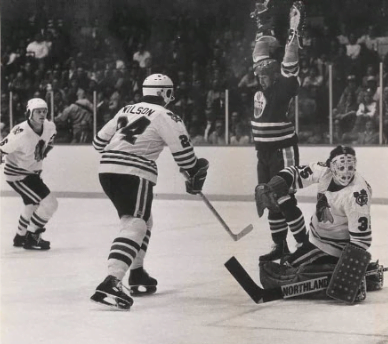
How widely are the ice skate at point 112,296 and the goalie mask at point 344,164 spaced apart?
107cm

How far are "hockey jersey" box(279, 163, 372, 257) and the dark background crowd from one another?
4.83 meters

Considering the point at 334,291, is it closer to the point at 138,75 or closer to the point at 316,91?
the point at 316,91

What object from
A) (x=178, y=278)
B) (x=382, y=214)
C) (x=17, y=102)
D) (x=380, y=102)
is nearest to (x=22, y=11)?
(x=17, y=102)

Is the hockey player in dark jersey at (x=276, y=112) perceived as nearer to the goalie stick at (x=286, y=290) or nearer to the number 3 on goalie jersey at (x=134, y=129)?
the goalie stick at (x=286, y=290)

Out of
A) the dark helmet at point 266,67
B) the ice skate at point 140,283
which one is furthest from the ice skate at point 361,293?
the dark helmet at point 266,67

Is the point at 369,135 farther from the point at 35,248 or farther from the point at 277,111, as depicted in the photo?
the point at 35,248

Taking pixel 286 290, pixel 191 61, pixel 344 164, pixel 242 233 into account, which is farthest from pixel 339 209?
pixel 191 61

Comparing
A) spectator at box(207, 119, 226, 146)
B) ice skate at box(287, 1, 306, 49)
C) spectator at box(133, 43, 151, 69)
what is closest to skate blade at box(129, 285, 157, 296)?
ice skate at box(287, 1, 306, 49)

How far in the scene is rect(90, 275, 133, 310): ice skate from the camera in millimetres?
4250

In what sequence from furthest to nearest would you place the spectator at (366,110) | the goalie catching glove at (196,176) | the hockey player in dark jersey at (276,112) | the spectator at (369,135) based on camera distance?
1. the spectator at (366,110)
2. the spectator at (369,135)
3. the hockey player in dark jersey at (276,112)
4. the goalie catching glove at (196,176)

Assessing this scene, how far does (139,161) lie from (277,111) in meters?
1.50

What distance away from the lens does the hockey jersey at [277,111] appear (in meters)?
5.79

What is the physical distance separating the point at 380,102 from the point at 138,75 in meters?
2.93

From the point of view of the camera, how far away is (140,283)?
15.6ft
